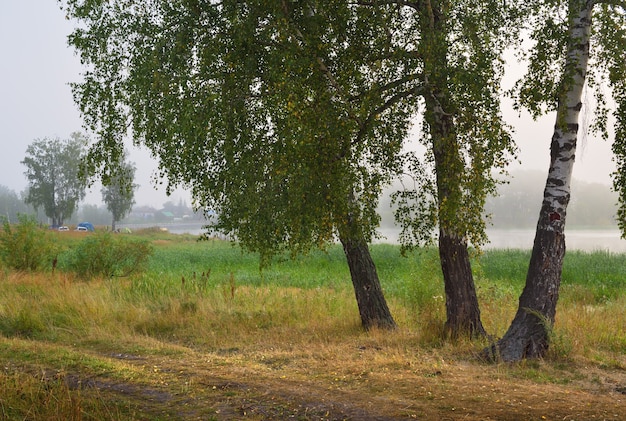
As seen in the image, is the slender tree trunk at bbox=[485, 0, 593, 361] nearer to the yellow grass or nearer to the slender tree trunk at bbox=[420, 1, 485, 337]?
the yellow grass

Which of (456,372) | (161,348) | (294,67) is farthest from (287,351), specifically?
(294,67)

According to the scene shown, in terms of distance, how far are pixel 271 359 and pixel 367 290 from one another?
11.5 feet

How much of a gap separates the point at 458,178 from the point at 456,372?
134 inches

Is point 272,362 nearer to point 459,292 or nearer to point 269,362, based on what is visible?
point 269,362

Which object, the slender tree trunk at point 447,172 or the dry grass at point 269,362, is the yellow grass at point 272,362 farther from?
the slender tree trunk at point 447,172

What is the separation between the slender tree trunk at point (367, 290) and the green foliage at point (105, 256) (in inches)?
497

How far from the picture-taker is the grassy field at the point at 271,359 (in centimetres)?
763

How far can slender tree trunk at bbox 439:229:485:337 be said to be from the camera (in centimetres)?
1209

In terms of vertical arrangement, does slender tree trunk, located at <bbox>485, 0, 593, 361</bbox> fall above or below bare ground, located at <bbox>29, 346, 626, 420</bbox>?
above

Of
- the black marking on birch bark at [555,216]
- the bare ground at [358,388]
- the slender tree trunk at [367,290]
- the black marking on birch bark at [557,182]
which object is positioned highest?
the black marking on birch bark at [557,182]

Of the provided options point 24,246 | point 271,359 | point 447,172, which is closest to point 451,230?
point 447,172

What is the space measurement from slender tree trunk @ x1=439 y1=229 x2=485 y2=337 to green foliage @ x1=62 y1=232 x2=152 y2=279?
14979mm

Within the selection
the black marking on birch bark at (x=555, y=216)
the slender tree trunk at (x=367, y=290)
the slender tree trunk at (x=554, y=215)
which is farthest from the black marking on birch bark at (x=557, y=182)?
the slender tree trunk at (x=367, y=290)

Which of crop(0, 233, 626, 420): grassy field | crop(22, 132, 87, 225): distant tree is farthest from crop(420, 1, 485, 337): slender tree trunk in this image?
crop(22, 132, 87, 225): distant tree
